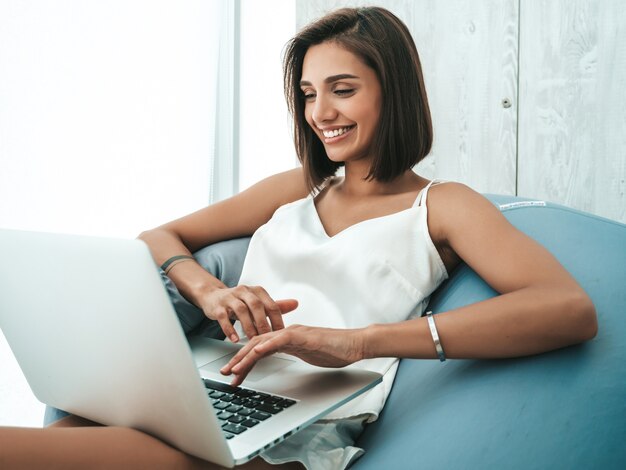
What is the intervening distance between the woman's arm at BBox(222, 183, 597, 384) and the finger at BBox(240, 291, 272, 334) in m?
0.10

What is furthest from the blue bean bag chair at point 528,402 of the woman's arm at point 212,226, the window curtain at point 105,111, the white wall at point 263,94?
the white wall at point 263,94

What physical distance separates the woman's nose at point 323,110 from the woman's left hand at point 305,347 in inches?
19.7

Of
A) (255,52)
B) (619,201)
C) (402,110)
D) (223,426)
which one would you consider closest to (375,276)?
(402,110)

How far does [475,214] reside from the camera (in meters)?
1.13

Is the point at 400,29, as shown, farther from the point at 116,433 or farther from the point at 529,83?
the point at 116,433

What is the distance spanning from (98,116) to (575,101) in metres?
1.43

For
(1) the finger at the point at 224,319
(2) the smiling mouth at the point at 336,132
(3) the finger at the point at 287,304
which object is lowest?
(1) the finger at the point at 224,319

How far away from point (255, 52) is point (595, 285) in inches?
80.2

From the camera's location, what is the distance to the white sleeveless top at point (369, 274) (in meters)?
1.22

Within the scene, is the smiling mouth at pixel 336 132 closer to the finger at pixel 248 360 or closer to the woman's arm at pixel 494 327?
the woman's arm at pixel 494 327

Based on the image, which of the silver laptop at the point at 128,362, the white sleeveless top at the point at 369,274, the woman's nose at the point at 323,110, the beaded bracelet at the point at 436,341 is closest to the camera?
the silver laptop at the point at 128,362

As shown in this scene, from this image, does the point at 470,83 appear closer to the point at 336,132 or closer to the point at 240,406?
the point at 336,132

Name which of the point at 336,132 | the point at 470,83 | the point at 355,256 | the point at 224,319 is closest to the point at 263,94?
the point at 470,83

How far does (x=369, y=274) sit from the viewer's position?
1.23 m
